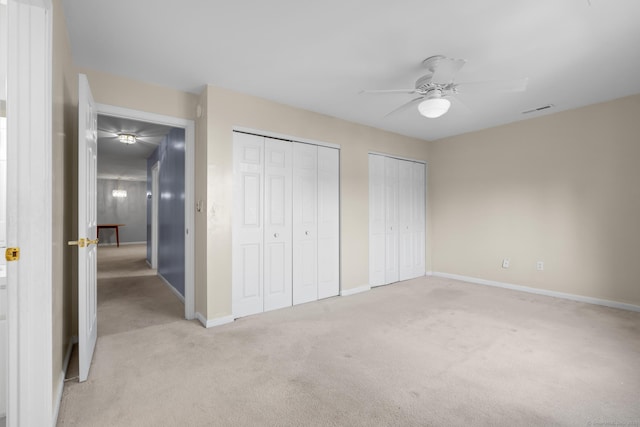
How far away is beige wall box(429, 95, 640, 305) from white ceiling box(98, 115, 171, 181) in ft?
15.8

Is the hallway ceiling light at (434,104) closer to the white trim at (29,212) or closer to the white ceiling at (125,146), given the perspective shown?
the white trim at (29,212)

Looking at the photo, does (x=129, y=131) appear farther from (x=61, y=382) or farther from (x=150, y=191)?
(x=61, y=382)

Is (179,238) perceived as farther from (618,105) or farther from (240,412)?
(618,105)

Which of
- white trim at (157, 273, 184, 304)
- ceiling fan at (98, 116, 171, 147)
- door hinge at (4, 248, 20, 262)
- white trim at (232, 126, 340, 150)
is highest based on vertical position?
ceiling fan at (98, 116, 171, 147)

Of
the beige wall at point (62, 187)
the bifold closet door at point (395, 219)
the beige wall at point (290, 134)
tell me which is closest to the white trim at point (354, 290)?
the beige wall at point (290, 134)

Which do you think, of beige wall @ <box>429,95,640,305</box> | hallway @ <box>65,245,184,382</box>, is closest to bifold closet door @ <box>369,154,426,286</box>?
beige wall @ <box>429,95,640,305</box>

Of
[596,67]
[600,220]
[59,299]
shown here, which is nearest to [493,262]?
[600,220]

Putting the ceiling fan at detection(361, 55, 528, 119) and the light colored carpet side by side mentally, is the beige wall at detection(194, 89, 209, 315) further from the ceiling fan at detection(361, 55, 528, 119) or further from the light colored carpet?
the ceiling fan at detection(361, 55, 528, 119)

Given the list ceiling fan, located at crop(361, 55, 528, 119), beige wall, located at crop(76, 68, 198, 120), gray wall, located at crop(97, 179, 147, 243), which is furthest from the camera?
gray wall, located at crop(97, 179, 147, 243)

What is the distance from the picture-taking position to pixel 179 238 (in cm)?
416

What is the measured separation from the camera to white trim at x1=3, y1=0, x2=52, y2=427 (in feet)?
4.45

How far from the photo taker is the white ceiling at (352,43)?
1.98 metres

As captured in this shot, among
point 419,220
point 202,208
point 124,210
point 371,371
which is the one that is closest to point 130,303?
point 202,208

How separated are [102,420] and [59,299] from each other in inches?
Answer: 31.0
